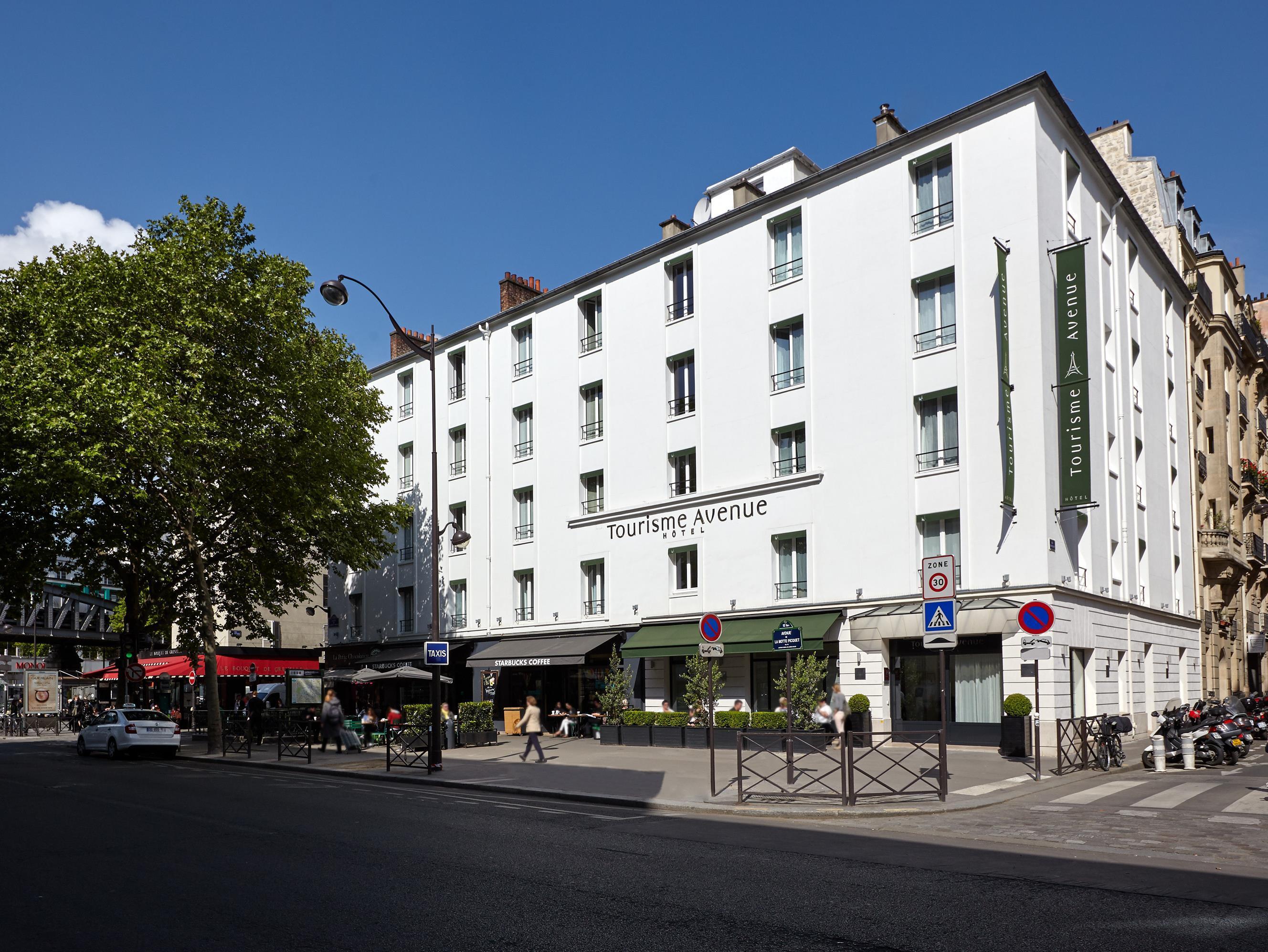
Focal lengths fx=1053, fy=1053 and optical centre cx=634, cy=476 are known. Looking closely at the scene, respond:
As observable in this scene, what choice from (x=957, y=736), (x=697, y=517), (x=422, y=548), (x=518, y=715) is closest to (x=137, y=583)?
(x=422, y=548)

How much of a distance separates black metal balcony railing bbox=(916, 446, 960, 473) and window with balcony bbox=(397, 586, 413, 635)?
21.8m

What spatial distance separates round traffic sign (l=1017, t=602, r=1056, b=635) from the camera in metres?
17.2

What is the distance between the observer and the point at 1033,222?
2419 cm

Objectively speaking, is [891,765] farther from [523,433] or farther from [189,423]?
[523,433]

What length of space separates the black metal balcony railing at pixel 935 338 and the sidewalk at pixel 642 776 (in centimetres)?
942

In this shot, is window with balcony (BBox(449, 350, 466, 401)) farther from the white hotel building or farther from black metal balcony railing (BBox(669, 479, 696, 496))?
black metal balcony railing (BBox(669, 479, 696, 496))

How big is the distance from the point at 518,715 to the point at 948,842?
21622 millimetres

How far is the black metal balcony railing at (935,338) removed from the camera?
2509 centimetres

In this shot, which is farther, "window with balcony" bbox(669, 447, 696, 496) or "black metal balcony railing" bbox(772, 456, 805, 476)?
"window with balcony" bbox(669, 447, 696, 496)

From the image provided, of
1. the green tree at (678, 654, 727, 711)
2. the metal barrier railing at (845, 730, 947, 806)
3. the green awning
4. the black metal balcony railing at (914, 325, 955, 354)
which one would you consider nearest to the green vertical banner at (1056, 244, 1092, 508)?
the black metal balcony railing at (914, 325, 955, 354)

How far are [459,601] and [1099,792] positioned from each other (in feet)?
85.4

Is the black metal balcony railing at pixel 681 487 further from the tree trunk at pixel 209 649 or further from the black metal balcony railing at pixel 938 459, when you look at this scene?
the tree trunk at pixel 209 649

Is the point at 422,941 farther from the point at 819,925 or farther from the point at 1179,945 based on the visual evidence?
the point at 1179,945

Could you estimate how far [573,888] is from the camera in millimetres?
8445
